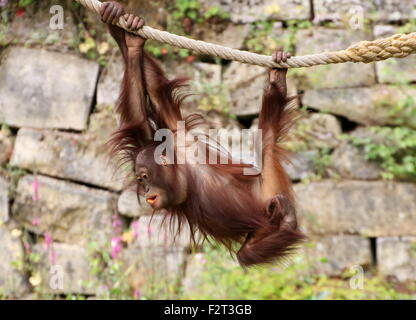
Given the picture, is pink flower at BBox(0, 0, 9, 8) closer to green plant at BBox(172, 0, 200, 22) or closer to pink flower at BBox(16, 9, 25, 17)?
pink flower at BBox(16, 9, 25, 17)

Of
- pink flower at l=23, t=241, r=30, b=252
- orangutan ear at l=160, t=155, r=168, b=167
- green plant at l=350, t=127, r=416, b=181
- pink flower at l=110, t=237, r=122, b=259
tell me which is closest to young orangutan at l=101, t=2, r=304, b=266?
orangutan ear at l=160, t=155, r=168, b=167

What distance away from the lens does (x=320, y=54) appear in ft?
9.50

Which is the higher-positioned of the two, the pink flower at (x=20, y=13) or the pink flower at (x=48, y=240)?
the pink flower at (x=20, y=13)

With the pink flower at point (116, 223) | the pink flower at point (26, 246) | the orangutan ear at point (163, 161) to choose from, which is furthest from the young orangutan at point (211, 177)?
the pink flower at point (26, 246)

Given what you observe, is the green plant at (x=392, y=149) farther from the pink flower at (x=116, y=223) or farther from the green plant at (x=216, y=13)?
the pink flower at (x=116, y=223)

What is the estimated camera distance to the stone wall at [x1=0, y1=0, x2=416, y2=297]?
5309 millimetres

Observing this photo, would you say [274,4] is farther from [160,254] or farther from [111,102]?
[160,254]

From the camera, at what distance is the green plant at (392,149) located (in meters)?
5.25

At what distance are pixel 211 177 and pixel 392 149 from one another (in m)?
2.39

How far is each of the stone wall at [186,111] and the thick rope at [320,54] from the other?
2.49 meters

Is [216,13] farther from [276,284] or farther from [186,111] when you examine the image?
[276,284]

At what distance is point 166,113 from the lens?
3.35m

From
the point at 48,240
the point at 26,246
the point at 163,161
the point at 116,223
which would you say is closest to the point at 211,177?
the point at 163,161

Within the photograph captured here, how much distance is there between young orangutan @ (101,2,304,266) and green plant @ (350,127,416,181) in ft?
6.70
